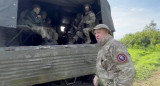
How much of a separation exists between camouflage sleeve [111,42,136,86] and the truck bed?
112 centimetres

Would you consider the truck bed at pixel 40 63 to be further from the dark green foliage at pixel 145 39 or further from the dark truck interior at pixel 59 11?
the dark green foliage at pixel 145 39

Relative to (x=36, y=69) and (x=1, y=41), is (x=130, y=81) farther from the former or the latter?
(x=1, y=41)

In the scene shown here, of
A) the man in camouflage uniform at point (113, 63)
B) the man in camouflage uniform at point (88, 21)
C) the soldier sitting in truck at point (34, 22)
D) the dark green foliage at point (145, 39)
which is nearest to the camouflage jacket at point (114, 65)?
the man in camouflage uniform at point (113, 63)

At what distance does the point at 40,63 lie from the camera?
2375 mm

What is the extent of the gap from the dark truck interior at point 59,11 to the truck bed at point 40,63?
1618 millimetres

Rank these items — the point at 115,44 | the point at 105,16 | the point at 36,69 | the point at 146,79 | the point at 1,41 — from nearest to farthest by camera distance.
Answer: the point at 115,44
the point at 36,69
the point at 1,41
the point at 105,16
the point at 146,79

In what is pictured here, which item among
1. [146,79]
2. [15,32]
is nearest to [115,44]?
[15,32]

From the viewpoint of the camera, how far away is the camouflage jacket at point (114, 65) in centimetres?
165

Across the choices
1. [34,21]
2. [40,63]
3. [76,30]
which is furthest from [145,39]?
[40,63]

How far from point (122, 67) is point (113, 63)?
4.8 inches

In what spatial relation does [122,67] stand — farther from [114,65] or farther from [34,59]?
[34,59]

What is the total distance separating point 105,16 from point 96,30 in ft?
7.23

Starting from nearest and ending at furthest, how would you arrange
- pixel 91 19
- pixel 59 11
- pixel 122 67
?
pixel 122 67, pixel 91 19, pixel 59 11

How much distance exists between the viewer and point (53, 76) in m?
2.53
